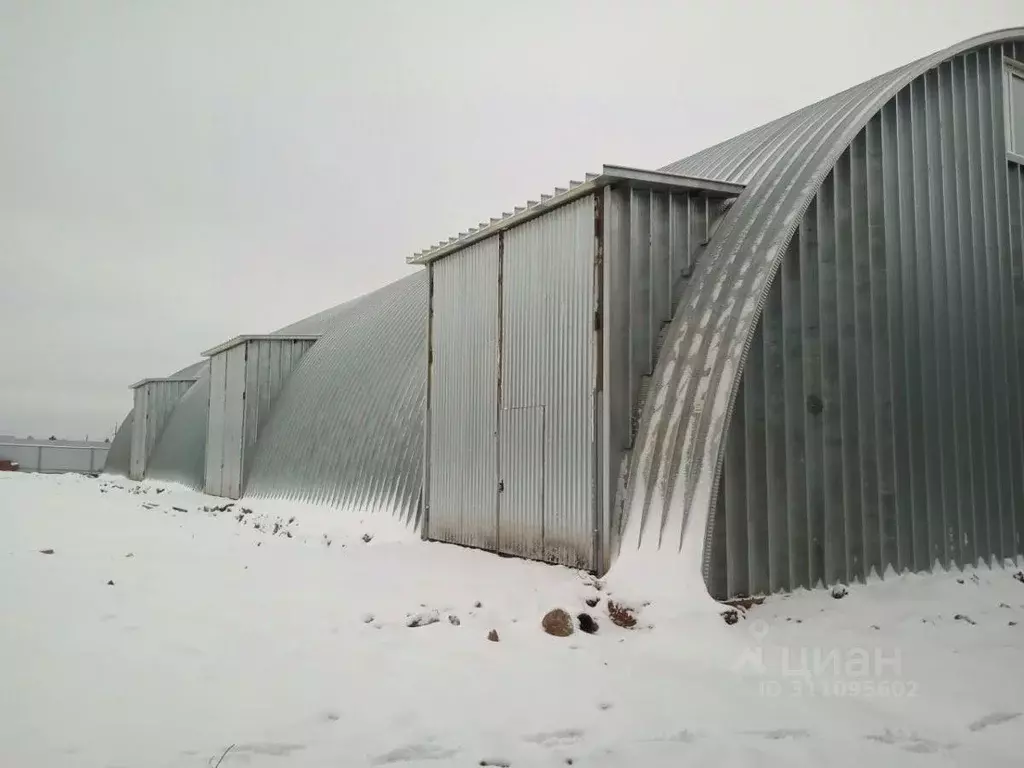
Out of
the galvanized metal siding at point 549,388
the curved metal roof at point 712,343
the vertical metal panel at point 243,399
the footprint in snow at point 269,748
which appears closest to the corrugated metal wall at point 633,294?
the curved metal roof at point 712,343

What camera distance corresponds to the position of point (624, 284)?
1065 centimetres

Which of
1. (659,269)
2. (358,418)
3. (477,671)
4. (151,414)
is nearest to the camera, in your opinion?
(477,671)

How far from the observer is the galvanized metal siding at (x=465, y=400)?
41.8 feet

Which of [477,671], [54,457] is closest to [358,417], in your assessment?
[477,671]

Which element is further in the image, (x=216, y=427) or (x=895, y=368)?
(x=216, y=427)

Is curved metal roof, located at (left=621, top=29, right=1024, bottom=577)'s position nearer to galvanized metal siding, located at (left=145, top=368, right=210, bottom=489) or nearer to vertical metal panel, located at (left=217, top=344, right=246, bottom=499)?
vertical metal panel, located at (left=217, top=344, right=246, bottom=499)

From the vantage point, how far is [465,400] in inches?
528

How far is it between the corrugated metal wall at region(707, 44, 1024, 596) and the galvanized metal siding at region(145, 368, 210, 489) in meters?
21.6

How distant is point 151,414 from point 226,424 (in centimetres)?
1308

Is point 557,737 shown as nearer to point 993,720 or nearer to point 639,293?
point 993,720

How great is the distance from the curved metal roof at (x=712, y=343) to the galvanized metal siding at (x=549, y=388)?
83 cm

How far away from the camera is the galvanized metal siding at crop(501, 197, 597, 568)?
10750mm

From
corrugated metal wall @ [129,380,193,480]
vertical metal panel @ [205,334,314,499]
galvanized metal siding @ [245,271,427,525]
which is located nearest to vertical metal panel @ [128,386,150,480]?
corrugated metal wall @ [129,380,193,480]

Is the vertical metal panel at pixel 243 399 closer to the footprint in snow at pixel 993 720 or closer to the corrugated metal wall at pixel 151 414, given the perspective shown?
the corrugated metal wall at pixel 151 414
